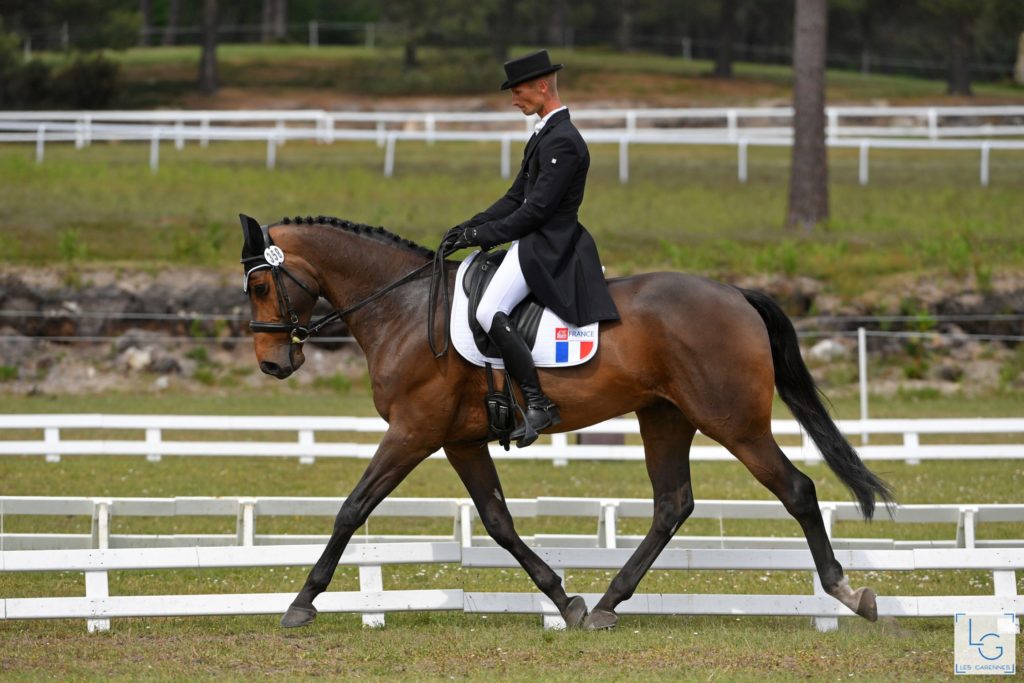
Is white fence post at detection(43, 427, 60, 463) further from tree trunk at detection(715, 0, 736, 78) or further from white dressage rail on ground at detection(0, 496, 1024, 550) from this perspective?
tree trunk at detection(715, 0, 736, 78)

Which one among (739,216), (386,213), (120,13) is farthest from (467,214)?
(120,13)

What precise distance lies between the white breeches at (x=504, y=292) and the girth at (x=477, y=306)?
0.14ft

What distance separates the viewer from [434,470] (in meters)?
15.9

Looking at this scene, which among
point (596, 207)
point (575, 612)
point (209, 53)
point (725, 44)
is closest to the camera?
point (575, 612)

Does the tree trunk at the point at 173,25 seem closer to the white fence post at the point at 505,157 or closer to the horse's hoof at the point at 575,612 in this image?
the white fence post at the point at 505,157

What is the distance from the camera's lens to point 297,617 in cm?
781

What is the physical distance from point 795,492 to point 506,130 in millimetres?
29163

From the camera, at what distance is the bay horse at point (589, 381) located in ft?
25.9

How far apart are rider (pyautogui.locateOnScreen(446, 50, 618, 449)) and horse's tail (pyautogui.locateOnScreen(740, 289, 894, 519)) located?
1045 millimetres

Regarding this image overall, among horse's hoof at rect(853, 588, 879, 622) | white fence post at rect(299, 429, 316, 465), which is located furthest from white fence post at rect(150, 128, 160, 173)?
horse's hoof at rect(853, 588, 879, 622)

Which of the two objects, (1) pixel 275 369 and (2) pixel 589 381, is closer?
(2) pixel 589 381

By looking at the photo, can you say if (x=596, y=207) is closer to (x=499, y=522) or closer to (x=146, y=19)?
(x=499, y=522)

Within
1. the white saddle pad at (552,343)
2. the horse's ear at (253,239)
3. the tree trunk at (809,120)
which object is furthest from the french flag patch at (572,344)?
the tree trunk at (809,120)
